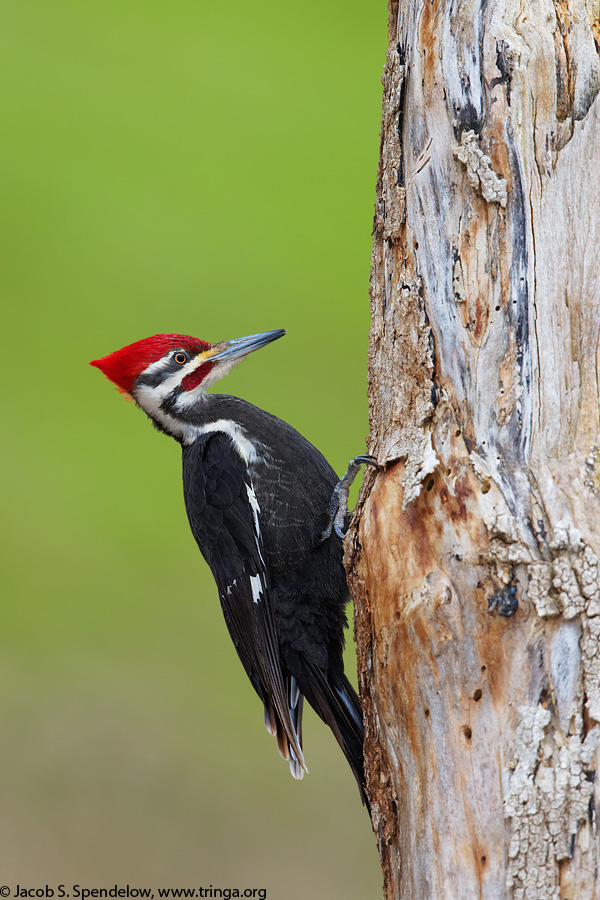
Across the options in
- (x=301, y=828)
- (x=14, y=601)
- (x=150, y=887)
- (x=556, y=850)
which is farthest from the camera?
(x=14, y=601)

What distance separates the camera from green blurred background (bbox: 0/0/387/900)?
4676 mm

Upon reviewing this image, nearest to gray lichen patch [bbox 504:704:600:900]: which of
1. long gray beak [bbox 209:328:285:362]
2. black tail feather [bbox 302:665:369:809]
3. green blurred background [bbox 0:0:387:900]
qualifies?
black tail feather [bbox 302:665:369:809]

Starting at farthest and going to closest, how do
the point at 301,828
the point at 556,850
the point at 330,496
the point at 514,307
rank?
1. the point at 301,828
2. the point at 330,496
3. the point at 514,307
4. the point at 556,850

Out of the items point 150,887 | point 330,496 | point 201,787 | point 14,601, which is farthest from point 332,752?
point 330,496

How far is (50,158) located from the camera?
4980mm

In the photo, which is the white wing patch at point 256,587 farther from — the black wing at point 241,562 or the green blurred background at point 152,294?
the green blurred background at point 152,294

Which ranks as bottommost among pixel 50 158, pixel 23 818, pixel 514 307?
pixel 23 818

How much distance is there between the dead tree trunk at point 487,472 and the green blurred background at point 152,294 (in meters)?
2.85

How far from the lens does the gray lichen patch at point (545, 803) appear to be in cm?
141

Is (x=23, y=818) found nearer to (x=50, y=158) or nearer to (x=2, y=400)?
(x=2, y=400)

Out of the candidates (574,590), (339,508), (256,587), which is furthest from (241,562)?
(574,590)

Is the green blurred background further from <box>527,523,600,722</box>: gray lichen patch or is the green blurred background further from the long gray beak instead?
<box>527,523,600,722</box>: gray lichen patch

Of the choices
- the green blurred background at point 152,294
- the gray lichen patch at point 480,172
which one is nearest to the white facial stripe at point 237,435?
the gray lichen patch at point 480,172

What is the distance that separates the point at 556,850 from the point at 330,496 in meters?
1.29
